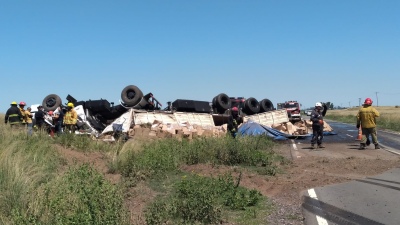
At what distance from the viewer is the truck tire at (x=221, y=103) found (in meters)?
29.1

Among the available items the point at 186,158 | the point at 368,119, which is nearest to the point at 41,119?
the point at 186,158

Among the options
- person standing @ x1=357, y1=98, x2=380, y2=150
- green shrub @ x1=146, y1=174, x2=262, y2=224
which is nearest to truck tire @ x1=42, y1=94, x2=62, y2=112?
person standing @ x1=357, y1=98, x2=380, y2=150

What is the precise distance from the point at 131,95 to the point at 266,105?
10050 mm

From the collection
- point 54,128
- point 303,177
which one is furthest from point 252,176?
point 54,128

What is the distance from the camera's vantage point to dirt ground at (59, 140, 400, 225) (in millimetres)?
7857

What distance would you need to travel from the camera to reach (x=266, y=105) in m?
31.8

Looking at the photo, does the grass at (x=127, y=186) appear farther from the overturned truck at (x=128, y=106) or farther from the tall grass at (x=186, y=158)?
the overturned truck at (x=128, y=106)

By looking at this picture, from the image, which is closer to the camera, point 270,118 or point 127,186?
point 127,186

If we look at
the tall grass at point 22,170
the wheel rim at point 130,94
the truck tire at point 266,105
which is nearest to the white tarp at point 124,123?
the wheel rim at point 130,94

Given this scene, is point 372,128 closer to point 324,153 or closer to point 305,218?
point 324,153

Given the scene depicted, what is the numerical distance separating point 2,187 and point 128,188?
2.54 metres

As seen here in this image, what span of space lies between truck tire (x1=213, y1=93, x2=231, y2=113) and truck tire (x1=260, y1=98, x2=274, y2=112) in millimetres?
3029

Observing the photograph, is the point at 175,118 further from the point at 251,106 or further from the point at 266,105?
the point at 266,105

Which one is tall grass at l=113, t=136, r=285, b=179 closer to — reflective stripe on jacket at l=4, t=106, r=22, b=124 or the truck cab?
reflective stripe on jacket at l=4, t=106, r=22, b=124
